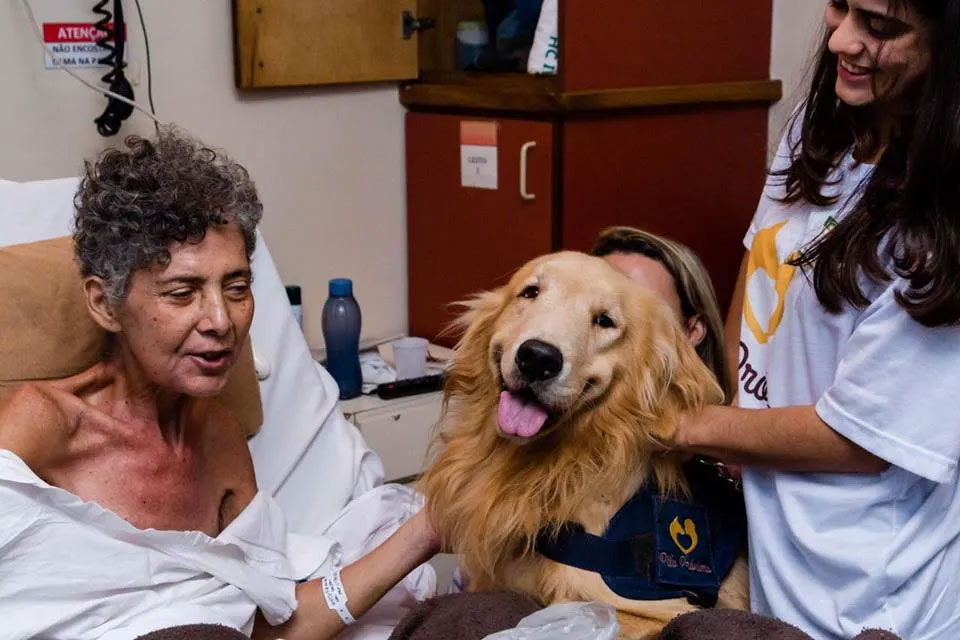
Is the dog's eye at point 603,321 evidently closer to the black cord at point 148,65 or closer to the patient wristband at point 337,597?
the patient wristband at point 337,597

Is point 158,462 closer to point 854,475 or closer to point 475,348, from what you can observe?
point 475,348

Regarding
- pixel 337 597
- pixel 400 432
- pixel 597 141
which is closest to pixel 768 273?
pixel 337 597

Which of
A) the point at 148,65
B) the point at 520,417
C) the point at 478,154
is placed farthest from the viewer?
the point at 478,154

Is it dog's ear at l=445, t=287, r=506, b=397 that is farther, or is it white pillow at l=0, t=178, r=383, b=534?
white pillow at l=0, t=178, r=383, b=534

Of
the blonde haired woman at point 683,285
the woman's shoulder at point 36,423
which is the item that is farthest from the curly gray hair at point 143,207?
the blonde haired woman at point 683,285

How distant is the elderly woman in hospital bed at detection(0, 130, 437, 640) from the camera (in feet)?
4.79

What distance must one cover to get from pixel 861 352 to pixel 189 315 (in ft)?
2.82

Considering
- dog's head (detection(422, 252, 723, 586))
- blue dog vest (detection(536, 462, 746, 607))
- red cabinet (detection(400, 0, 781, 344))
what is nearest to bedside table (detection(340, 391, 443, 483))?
red cabinet (detection(400, 0, 781, 344))

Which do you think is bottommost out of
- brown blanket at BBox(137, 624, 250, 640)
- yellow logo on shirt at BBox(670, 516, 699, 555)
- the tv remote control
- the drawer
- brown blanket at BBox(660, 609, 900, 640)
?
the drawer

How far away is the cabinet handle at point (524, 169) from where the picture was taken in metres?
A: 2.80

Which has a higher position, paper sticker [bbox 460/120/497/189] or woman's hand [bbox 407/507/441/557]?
paper sticker [bbox 460/120/497/189]

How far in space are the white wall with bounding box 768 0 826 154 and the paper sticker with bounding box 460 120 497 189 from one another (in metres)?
0.76

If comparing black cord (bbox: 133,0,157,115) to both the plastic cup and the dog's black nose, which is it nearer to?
the plastic cup

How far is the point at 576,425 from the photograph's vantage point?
5.31ft
